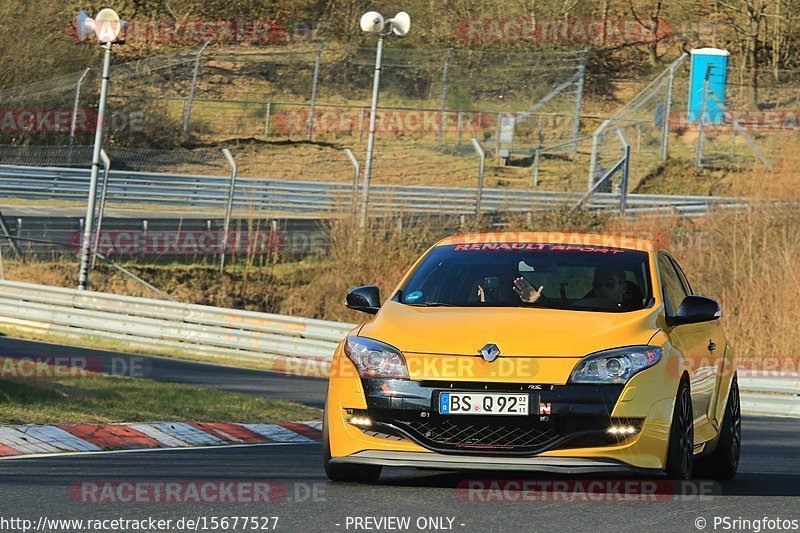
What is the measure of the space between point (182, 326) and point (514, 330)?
16.3 meters

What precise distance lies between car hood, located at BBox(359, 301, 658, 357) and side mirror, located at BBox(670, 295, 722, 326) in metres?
0.17

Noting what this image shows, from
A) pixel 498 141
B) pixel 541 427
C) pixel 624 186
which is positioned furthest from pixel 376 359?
pixel 498 141

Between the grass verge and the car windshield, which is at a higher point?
the car windshield

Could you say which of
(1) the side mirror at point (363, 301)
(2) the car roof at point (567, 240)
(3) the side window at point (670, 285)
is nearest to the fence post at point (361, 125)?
(3) the side window at point (670, 285)

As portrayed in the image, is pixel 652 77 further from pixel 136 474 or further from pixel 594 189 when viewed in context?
pixel 136 474

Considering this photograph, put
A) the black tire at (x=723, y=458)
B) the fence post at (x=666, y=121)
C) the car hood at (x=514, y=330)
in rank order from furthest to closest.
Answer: the fence post at (x=666, y=121) < the black tire at (x=723, y=458) < the car hood at (x=514, y=330)

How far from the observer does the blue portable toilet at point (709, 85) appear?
39.7 metres

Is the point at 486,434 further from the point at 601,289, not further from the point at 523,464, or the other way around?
the point at 601,289

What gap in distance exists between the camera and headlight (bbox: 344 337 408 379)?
7.76 meters

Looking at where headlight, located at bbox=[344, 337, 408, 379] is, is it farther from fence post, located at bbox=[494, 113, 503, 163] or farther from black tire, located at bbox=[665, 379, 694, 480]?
fence post, located at bbox=[494, 113, 503, 163]

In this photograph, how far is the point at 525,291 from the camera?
8844mm

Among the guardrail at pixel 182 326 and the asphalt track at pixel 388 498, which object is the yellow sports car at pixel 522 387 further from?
the guardrail at pixel 182 326

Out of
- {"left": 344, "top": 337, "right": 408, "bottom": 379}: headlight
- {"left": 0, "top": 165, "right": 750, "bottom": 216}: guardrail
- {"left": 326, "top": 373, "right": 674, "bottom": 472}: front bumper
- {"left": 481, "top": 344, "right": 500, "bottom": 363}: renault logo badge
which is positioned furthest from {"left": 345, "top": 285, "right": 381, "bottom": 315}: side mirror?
{"left": 0, "top": 165, "right": 750, "bottom": 216}: guardrail

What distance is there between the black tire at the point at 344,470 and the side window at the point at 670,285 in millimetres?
1963
